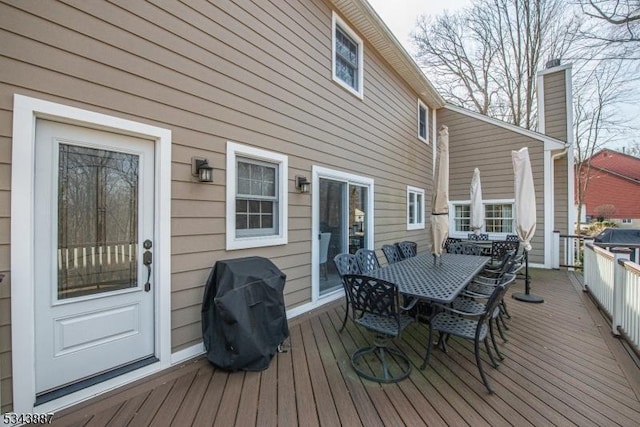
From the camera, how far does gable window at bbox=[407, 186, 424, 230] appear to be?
7.44 meters

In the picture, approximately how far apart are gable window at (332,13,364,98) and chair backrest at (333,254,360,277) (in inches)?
118

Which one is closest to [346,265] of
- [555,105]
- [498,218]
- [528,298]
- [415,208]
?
[528,298]

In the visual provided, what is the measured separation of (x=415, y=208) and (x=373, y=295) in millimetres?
5755

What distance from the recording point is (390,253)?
15.4 feet

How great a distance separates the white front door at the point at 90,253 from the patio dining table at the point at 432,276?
2383 millimetres

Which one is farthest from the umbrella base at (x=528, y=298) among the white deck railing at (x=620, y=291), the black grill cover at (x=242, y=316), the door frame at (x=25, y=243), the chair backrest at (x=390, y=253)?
the door frame at (x=25, y=243)

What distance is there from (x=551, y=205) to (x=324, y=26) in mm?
6930

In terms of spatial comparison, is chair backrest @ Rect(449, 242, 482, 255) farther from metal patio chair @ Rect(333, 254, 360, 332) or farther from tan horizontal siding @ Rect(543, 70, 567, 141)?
tan horizontal siding @ Rect(543, 70, 567, 141)

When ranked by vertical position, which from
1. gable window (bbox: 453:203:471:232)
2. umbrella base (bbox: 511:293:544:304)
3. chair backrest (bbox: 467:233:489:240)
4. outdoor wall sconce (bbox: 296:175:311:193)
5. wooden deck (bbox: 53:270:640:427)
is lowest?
wooden deck (bbox: 53:270:640:427)

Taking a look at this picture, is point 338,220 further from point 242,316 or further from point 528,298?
point 528,298

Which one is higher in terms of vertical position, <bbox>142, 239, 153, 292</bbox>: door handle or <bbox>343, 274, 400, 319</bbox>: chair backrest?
<bbox>142, 239, 153, 292</bbox>: door handle

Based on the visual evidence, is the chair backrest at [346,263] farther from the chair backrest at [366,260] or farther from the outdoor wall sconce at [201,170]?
the outdoor wall sconce at [201,170]

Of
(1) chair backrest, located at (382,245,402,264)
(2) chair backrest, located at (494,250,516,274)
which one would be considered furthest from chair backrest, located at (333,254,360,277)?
(2) chair backrest, located at (494,250,516,274)

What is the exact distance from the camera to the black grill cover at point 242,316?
100 inches
